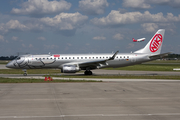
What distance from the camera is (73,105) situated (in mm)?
11219

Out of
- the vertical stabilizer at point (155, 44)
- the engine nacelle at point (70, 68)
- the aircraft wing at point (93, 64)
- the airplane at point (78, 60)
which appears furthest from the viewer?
the vertical stabilizer at point (155, 44)

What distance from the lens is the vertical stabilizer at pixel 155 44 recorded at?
118 feet

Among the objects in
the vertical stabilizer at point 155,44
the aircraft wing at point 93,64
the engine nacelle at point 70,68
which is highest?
the vertical stabilizer at point 155,44

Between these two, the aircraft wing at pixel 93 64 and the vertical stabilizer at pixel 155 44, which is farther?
the vertical stabilizer at pixel 155 44

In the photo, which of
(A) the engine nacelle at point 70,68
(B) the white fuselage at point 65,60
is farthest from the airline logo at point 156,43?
(A) the engine nacelle at point 70,68

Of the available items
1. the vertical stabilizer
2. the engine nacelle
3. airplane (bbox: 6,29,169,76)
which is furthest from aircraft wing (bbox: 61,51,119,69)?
the vertical stabilizer

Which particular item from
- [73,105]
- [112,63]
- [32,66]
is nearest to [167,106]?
[73,105]

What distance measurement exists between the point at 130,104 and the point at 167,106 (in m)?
1.82

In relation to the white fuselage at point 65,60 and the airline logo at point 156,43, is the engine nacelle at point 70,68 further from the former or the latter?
the airline logo at point 156,43

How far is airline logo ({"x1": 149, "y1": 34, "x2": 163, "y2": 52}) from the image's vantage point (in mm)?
36125

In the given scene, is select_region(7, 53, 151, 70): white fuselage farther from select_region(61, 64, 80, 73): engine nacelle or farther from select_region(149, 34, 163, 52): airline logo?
select_region(149, 34, 163, 52): airline logo

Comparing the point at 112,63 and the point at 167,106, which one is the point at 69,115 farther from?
the point at 112,63

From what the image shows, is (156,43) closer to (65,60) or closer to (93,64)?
(93,64)

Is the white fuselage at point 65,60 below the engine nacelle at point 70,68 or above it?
above
